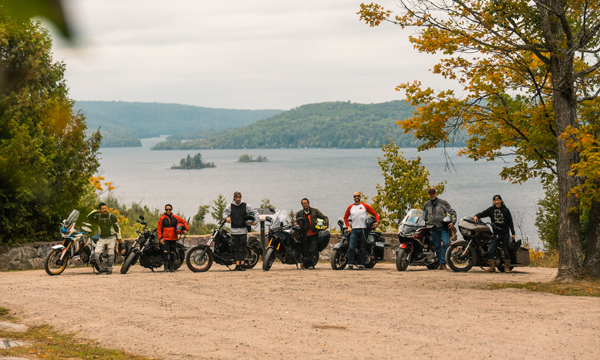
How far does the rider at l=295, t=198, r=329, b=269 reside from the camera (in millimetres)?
14516

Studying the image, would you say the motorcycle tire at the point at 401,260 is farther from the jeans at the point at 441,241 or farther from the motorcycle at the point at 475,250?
the motorcycle at the point at 475,250

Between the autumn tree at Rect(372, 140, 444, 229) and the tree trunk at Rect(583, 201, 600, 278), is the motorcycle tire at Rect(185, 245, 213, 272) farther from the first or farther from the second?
the autumn tree at Rect(372, 140, 444, 229)

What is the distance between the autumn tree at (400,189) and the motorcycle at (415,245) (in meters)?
6.70

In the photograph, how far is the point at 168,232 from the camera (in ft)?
46.4

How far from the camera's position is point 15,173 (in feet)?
14.9

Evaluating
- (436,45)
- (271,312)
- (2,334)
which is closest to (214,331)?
(271,312)

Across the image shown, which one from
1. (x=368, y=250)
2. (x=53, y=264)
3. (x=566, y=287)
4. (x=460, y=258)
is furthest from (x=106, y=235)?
(x=566, y=287)

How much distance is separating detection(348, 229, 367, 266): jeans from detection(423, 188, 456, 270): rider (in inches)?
63.2

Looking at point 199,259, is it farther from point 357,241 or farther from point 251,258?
point 357,241

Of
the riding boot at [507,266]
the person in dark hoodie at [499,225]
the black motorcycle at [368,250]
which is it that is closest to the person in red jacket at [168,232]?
the black motorcycle at [368,250]

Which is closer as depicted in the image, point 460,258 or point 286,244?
point 460,258

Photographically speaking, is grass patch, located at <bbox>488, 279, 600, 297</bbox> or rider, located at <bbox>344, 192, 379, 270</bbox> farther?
rider, located at <bbox>344, 192, 379, 270</bbox>

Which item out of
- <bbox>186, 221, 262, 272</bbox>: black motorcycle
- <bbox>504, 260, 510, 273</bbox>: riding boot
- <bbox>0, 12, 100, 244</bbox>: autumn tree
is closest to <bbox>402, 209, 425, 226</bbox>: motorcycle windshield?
<bbox>504, 260, 510, 273</bbox>: riding boot

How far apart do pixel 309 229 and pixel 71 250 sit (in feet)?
18.9
